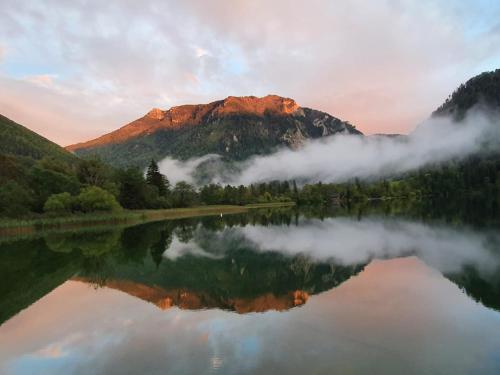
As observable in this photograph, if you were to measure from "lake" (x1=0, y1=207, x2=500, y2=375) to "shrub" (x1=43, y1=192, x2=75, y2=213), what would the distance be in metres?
45.6

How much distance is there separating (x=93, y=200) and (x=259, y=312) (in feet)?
263

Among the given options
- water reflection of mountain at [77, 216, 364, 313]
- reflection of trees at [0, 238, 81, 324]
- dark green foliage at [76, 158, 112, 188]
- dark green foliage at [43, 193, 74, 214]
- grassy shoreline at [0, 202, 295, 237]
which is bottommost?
water reflection of mountain at [77, 216, 364, 313]

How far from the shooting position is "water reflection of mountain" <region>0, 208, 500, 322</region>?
76.7 feet

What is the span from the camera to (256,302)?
73.1ft

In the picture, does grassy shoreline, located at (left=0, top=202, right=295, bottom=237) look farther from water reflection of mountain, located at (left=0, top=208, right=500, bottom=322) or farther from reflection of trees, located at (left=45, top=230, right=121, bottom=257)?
reflection of trees, located at (left=45, top=230, right=121, bottom=257)

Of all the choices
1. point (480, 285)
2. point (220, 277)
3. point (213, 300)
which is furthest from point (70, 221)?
point (480, 285)

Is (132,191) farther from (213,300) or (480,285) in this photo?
(480,285)

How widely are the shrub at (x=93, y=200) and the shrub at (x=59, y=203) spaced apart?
85.5 inches

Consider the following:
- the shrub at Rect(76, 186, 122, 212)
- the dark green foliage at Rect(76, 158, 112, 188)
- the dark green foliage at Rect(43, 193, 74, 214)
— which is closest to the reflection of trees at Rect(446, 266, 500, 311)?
the dark green foliage at Rect(43, 193, 74, 214)

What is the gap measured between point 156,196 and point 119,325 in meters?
112

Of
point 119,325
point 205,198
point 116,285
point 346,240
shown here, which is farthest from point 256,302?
point 205,198

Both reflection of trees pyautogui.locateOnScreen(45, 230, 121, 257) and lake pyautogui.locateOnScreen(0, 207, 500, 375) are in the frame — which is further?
reflection of trees pyautogui.locateOnScreen(45, 230, 121, 257)

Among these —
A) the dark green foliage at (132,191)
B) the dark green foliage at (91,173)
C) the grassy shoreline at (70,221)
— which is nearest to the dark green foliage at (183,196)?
the dark green foliage at (132,191)

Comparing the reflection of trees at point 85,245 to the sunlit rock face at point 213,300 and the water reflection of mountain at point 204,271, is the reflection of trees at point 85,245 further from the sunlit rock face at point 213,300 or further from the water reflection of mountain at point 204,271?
the sunlit rock face at point 213,300
